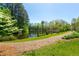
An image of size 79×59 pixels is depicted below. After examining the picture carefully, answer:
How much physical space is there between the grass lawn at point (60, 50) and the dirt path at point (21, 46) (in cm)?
4

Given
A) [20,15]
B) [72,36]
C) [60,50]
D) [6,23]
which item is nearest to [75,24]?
[72,36]

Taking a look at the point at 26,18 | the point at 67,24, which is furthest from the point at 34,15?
the point at 67,24

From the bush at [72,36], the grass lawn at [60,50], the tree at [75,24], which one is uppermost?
the tree at [75,24]

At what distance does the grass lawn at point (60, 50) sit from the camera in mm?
2971

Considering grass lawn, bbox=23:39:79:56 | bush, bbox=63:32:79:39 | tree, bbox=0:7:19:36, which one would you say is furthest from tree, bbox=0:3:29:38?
bush, bbox=63:32:79:39

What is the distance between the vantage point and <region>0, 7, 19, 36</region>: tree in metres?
3.04

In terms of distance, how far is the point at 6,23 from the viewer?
10.0 feet

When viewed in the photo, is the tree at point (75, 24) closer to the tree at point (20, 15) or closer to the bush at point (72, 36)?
the bush at point (72, 36)

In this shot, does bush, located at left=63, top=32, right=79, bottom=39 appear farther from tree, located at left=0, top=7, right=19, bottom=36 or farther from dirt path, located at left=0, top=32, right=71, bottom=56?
tree, located at left=0, top=7, right=19, bottom=36

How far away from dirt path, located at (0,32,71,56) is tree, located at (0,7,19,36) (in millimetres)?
114

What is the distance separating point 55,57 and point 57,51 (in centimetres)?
6

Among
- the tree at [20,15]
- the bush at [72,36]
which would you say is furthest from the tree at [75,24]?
the tree at [20,15]

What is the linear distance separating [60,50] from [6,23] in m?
0.56

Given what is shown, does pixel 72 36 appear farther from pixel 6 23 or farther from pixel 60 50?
pixel 6 23
